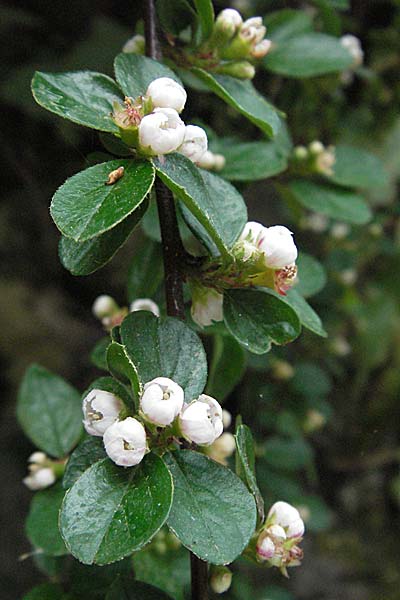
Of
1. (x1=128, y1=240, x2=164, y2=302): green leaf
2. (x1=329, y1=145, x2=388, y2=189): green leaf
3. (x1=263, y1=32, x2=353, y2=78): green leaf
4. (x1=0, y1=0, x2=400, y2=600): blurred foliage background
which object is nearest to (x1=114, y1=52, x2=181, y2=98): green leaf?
(x1=128, y1=240, x2=164, y2=302): green leaf

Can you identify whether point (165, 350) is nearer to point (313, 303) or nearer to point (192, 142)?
point (192, 142)

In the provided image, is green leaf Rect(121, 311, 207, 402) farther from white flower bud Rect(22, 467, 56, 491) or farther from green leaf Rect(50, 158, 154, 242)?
white flower bud Rect(22, 467, 56, 491)

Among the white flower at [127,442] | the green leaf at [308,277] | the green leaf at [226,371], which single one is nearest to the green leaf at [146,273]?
the green leaf at [226,371]

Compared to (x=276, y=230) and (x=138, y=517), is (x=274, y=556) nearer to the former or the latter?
(x=138, y=517)

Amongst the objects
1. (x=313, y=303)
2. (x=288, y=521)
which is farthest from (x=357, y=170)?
(x=288, y=521)

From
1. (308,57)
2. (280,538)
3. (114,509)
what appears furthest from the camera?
(308,57)

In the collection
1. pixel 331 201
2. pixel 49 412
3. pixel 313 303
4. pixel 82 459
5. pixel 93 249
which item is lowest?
pixel 313 303
